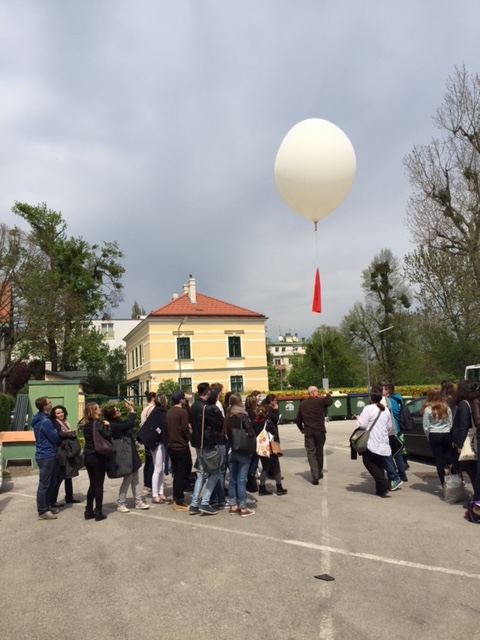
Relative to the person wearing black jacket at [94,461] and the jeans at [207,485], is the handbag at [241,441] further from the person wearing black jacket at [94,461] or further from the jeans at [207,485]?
the person wearing black jacket at [94,461]

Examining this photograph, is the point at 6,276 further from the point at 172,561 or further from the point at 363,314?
the point at 363,314

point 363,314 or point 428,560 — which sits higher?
point 363,314

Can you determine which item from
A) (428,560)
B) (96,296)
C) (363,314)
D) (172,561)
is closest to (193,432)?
(172,561)

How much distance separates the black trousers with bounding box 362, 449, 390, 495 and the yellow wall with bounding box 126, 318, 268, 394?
35190 mm

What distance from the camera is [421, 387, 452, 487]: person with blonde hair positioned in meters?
8.20

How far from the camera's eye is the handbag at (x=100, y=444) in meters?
7.14

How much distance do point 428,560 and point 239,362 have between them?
138 ft

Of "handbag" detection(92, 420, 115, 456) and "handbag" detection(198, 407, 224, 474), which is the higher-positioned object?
"handbag" detection(92, 420, 115, 456)

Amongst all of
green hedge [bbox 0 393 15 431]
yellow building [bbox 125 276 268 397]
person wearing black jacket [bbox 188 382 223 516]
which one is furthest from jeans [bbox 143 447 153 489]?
yellow building [bbox 125 276 268 397]

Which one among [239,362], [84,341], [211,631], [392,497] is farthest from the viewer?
[239,362]

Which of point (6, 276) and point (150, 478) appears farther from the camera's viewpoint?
point (6, 276)

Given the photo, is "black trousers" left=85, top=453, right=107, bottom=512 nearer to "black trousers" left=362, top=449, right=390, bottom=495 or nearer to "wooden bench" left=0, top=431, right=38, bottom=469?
"black trousers" left=362, top=449, right=390, bottom=495

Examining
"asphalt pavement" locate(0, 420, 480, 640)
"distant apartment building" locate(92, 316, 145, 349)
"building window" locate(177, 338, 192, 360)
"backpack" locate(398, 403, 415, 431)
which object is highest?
"distant apartment building" locate(92, 316, 145, 349)

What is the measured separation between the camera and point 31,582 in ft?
16.5
